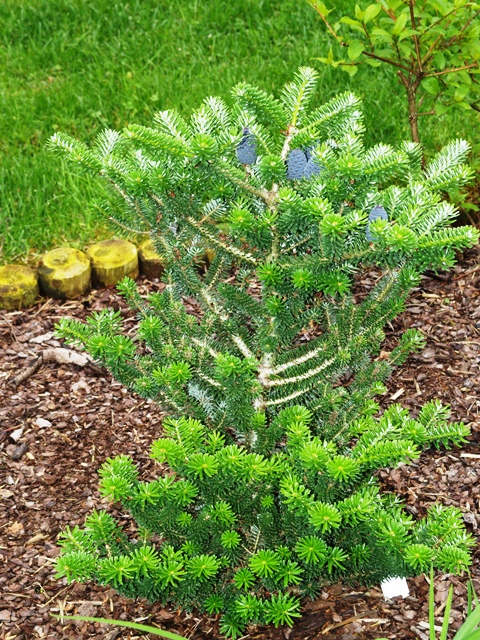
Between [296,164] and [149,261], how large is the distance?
2.16 meters

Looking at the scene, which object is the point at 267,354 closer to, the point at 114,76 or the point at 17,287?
the point at 17,287

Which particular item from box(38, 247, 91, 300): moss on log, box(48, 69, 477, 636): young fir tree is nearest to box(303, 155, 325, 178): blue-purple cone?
box(48, 69, 477, 636): young fir tree

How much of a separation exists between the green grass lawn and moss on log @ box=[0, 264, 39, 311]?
0.17m

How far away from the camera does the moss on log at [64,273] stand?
3965 millimetres

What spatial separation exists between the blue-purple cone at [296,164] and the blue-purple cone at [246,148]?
0.09m

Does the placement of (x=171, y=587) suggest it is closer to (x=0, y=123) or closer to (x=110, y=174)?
(x=110, y=174)

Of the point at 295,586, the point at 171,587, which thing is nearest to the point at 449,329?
the point at 295,586

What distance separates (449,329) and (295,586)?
160cm

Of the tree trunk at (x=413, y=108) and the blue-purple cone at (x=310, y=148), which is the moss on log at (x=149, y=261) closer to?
the tree trunk at (x=413, y=108)

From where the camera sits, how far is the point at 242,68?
17.7 feet

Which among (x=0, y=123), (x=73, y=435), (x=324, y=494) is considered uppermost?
(x=0, y=123)

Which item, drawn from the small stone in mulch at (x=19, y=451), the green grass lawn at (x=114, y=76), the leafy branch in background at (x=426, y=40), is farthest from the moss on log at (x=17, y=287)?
the leafy branch in background at (x=426, y=40)

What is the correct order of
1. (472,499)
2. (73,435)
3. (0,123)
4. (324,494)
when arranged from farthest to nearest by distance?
(0,123), (73,435), (472,499), (324,494)

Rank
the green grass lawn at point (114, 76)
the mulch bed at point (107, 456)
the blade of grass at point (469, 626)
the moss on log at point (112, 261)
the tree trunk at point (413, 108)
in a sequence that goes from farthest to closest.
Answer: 1. the green grass lawn at point (114, 76)
2. the moss on log at point (112, 261)
3. the tree trunk at point (413, 108)
4. the mulch bed at point (107, 456)
5. the blade of grass at point (469, 626)
